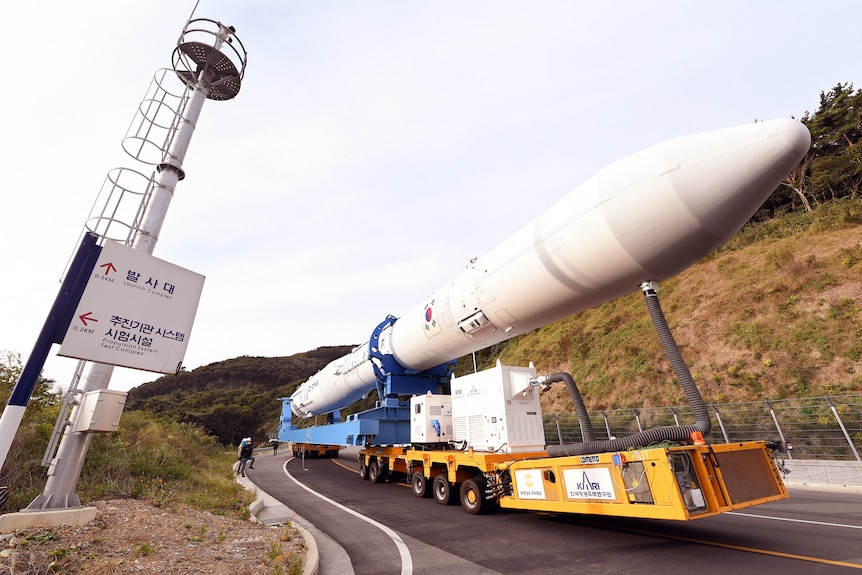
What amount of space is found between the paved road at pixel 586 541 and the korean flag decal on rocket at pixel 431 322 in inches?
153

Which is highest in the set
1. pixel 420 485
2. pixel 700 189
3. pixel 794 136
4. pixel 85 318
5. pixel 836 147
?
pixel 836 147

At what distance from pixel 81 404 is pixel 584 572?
6.50m

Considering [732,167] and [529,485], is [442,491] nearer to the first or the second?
[529,485]

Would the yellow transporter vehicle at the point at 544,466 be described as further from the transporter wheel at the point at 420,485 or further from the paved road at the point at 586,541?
the paved road at the point at 586,541

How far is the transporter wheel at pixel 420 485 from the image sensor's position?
9703 mm

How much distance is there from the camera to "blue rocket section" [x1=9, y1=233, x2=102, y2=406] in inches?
163

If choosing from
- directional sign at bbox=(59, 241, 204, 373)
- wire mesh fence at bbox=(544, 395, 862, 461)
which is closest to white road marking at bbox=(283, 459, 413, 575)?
directional sign at bbox=(59, 241, 204, 373)

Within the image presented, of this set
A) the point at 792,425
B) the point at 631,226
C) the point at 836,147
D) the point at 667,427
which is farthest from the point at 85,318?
the point at 836,147

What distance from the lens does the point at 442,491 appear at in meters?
8.84

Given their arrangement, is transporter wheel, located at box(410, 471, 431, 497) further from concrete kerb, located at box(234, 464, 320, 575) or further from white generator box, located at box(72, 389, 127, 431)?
white generator box, located at box(72, 389, 127, 431)

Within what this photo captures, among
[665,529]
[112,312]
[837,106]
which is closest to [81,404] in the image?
[112,312]

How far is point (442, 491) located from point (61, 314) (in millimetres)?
7461

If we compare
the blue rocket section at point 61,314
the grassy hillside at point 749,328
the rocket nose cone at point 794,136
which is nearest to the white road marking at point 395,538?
the blue rocket section at point 61,314

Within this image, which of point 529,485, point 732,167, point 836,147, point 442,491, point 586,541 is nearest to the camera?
point 732,167
